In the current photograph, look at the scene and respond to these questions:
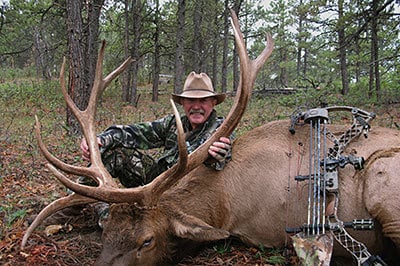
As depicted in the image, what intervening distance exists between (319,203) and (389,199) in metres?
0.49

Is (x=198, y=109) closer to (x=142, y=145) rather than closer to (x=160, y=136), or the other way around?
(x=160, y=136)

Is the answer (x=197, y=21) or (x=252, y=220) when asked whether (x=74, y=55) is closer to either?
(x=252, y=220)

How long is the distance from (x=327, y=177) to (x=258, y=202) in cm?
63

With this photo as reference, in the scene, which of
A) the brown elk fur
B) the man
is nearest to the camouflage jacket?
the man

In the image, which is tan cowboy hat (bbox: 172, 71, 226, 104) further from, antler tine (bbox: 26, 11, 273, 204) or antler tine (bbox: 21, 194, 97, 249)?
antler tine (bbox: 21, 194, 97, 249)

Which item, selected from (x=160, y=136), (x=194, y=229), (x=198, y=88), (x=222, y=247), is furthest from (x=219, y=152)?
(x=160, y=136)

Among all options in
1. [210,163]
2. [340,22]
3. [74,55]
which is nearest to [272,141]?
[210,163]

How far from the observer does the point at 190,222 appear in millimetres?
3004

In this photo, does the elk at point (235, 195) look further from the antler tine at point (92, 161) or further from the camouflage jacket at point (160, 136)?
the camouflage jacket at point (160, 136)

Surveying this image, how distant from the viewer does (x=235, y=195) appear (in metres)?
3.35

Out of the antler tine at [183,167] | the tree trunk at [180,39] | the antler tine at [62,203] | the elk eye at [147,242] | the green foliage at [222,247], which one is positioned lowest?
the green foliage at [222,247]

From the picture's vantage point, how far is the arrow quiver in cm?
273

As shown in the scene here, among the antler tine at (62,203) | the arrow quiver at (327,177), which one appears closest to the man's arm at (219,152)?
the arrow quiver at (327,177)

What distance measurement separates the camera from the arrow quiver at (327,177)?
8.95ft
